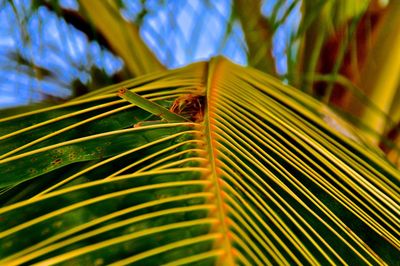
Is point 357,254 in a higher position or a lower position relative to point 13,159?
lower

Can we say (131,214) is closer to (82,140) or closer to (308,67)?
(82,140)

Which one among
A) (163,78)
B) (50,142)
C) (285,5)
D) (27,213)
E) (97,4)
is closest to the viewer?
(27,213)

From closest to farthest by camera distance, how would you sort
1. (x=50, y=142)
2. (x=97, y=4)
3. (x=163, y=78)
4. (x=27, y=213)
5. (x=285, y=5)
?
(x=27, y=213) → (x=50, y=142) → (x=163, y=78) → (x=285, y=5) → (x=97, y=4)

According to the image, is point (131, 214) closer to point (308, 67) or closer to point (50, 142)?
point (50, 142)

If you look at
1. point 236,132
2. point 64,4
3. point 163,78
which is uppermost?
point 64,4

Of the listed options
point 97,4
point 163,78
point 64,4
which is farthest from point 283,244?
point 64,4

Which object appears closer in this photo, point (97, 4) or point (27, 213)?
point (27, 213)
